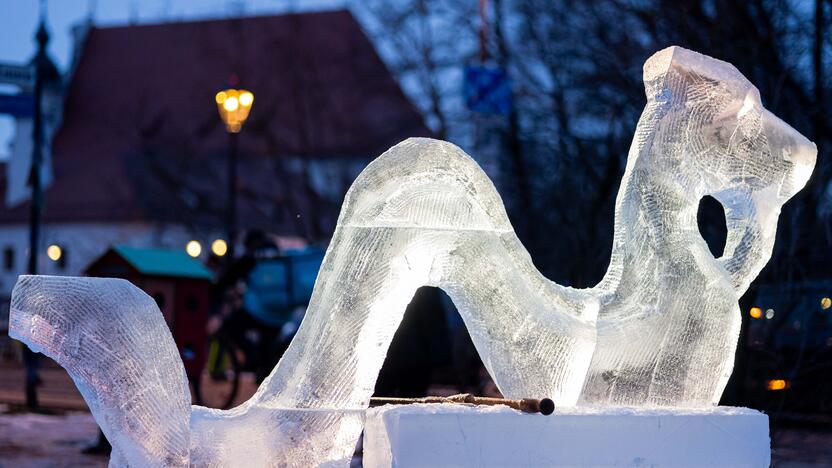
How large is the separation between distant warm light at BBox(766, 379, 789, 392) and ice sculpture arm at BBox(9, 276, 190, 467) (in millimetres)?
6007

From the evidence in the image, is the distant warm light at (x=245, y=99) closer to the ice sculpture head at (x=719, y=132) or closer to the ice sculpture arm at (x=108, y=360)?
the ice sculpture head at (x=719, y=132)

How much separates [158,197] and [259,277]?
1494 centimetres

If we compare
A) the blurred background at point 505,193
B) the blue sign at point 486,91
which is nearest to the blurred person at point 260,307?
the blurred background at point 505,193

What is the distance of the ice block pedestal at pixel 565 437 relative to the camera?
417cm

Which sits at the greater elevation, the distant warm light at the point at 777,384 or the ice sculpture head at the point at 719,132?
the ice sculpture head at the point at 719,132

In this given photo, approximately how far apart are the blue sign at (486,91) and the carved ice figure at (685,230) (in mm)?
9386

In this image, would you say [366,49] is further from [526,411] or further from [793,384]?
[526,411]

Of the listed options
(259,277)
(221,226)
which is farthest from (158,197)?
(259,277)

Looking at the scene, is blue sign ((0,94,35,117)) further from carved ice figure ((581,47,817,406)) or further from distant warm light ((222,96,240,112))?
carved ice figure ((581,47,817,406))

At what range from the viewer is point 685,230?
16.1 feet

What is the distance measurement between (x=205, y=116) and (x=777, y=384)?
41343 mm

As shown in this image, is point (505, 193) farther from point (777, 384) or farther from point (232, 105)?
point (777, 384)

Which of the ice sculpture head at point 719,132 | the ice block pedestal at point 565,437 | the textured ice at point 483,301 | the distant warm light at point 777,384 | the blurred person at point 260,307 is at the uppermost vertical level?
the ice sculpture head at point 719,132

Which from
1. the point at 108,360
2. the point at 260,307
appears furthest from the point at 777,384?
the point at 260,307
